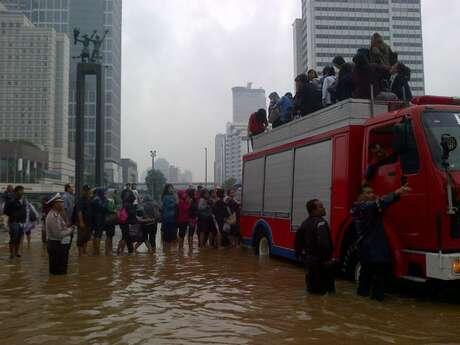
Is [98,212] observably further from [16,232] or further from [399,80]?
[399,80]

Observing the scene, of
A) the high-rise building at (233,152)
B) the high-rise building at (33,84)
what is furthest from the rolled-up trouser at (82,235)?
the high-rise building at (33,84)

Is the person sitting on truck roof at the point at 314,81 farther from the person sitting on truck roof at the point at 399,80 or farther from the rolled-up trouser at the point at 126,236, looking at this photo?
the rolled-up trouser at the point at 126,236

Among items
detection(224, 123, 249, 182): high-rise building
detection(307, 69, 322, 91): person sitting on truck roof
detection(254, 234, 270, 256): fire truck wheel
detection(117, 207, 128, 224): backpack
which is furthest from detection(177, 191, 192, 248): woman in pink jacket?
detection(224, 123, 249, 182): high-rise building

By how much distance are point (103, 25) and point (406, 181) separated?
163m

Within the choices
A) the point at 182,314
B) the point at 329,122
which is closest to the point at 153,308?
the point at 182,314

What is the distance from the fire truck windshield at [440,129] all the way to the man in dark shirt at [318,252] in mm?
1781

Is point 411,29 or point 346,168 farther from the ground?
point 411,29

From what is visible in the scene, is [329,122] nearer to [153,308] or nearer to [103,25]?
[153,308]

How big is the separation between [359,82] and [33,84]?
150238 millimetres

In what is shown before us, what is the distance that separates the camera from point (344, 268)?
8242 mm

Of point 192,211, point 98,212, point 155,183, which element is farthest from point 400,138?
point 155,183

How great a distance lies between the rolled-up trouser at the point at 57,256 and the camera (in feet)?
30.8

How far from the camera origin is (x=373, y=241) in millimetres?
6809

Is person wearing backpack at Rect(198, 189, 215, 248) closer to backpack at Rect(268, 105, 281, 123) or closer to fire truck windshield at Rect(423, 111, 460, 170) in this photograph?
backpack at Rect(268, 105, 281, 123)
